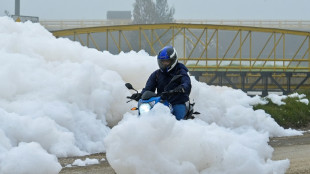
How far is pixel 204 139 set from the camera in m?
7.77

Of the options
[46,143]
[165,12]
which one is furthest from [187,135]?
[165,12]

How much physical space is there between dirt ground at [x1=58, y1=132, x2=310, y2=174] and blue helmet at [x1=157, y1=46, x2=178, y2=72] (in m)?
1.69

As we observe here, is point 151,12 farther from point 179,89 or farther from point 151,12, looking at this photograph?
point 179,89

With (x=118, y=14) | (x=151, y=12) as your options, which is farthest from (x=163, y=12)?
(x=118, y=14)

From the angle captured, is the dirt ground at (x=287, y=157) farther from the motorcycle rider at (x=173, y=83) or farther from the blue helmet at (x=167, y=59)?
the blue helmet at (x=167, y=59)

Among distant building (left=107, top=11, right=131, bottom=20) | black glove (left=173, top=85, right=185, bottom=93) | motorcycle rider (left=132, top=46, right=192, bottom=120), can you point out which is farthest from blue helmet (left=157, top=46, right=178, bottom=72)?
distant building (left=107, top=11, right=131, bottom=20)

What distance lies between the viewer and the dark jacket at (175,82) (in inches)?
386

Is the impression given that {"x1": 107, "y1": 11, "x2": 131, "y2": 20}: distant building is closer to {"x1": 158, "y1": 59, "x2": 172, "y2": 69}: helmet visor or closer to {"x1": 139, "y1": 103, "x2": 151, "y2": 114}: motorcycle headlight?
{"x1": 158, "y1": 59, "x2": 172, "y2": 69}: helmet visor

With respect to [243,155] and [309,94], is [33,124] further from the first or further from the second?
[309,94]

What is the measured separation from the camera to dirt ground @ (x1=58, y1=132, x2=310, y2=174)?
9.94 metres

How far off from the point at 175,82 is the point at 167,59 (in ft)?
1.19

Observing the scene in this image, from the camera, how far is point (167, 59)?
9906mm

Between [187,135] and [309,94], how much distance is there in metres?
18.4

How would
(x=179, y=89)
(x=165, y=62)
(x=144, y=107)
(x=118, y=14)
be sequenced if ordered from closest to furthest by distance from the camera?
(x=144, y=107) < (x=179, y=89) < (x=165, y=62) < (x=118, y=14)
